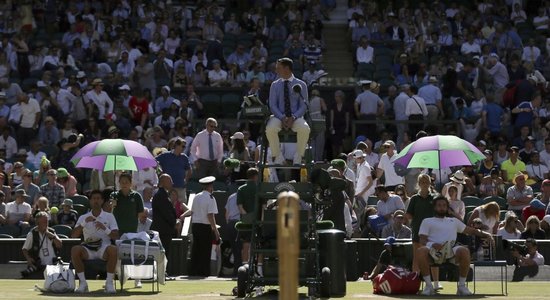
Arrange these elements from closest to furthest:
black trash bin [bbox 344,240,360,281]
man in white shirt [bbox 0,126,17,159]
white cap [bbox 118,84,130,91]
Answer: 1. black trash bin [bbox 344,240,360,281]
2. man in white shirt [bbox 0,126,17,159]
3. white cap [bbox 118,84,130,91]

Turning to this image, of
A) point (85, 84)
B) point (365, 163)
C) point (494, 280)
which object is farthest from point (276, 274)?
point (85, 84)

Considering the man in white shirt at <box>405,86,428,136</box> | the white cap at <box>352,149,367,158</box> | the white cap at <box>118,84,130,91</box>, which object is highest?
the white cap at <box>118,84,130,91</box>

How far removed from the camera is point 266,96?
27797 mm

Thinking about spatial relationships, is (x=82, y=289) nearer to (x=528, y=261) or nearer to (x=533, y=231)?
(x=528, y=261)

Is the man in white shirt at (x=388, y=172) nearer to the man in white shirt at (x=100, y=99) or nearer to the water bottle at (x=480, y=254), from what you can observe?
the water bottle at (x=480, y=254)

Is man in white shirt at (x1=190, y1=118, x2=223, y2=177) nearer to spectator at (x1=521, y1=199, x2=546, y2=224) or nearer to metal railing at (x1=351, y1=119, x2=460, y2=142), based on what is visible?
metal railing at (x1=351, y1=119, x2=460, y2=142)

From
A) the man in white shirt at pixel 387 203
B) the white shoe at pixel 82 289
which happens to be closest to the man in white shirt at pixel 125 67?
the man in white shirt at pixel 387 203

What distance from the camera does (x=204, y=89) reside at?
32562mm

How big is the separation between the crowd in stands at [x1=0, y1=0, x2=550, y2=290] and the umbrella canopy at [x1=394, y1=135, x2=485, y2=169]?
363 millimetres

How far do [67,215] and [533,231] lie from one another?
7.52m

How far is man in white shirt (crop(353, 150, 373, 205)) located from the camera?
86.9 ft

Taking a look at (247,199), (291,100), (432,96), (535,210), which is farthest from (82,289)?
(432,96)

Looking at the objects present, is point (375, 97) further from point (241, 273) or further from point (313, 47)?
point (241, 273)

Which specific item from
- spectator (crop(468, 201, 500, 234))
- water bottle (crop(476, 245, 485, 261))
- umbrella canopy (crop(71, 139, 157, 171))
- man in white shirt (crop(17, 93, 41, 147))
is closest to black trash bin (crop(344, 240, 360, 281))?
water bottle (crop(476, 245, 485, 261))
